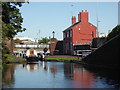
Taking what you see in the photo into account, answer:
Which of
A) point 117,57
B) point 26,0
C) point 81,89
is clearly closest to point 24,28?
point 26,0

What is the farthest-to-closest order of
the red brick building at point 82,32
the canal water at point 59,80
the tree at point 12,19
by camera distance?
the red brick building at point 82,32
the tree at point 12,19
the canal water at point 59,80

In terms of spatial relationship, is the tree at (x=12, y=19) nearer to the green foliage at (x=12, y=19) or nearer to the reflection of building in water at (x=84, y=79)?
the green foliage at (x=12, y=19)

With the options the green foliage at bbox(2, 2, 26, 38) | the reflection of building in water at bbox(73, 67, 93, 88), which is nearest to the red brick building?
the green foliage at bbox(2, 2, 26, 38)

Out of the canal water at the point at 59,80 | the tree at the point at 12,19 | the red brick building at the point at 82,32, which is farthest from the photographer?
the red brick building at the point at 82,32

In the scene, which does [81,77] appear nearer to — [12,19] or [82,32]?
[12,19]

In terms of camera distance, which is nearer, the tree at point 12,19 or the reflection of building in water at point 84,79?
the reflection of building in water at point 84,79

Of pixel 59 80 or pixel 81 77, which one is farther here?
pixel 81 77

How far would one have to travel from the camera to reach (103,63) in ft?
93.6

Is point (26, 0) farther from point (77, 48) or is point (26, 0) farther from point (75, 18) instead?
point (75, 18)

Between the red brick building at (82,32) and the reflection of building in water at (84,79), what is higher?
the red brick building at (82,32)

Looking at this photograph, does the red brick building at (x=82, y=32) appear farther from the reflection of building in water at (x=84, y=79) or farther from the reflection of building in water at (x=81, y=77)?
the reflection of building in water at (x=84, y=79)

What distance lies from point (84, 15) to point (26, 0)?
52361 millimetres

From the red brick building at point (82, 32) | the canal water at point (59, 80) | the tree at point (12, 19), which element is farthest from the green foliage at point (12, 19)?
the red brick building at point (82, 32)

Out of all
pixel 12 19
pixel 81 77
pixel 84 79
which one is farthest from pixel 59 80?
pixel 12 19
